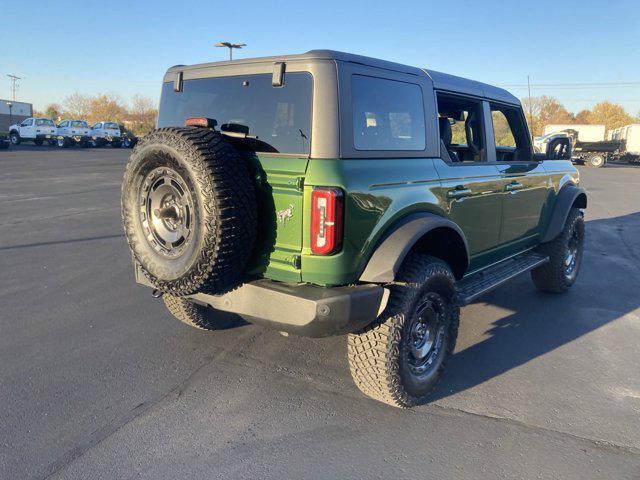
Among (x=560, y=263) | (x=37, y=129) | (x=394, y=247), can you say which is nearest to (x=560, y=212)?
(x=560, y=263)

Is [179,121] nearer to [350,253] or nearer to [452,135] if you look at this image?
[350,253]

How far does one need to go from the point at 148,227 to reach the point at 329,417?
5.33 feet

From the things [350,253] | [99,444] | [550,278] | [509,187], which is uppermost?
[509,187]

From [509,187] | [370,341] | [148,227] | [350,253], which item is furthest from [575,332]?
[148,227]

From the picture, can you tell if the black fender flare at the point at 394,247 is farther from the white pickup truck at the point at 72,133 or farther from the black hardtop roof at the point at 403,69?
the white pickup truck at the point at 72,133

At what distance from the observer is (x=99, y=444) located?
2717mm

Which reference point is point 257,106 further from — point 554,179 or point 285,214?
point 554,179

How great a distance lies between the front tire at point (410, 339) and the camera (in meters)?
2.99

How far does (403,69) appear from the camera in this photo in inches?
132

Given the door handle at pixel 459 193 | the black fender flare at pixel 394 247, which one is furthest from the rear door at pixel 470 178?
the black fender flare at pixel 394 247

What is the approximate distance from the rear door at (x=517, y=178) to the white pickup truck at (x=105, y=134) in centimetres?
3800

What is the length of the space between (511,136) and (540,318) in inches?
73.0

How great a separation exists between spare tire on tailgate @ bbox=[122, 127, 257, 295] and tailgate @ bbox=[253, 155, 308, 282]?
122mm

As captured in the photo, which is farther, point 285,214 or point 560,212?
point 560,212
